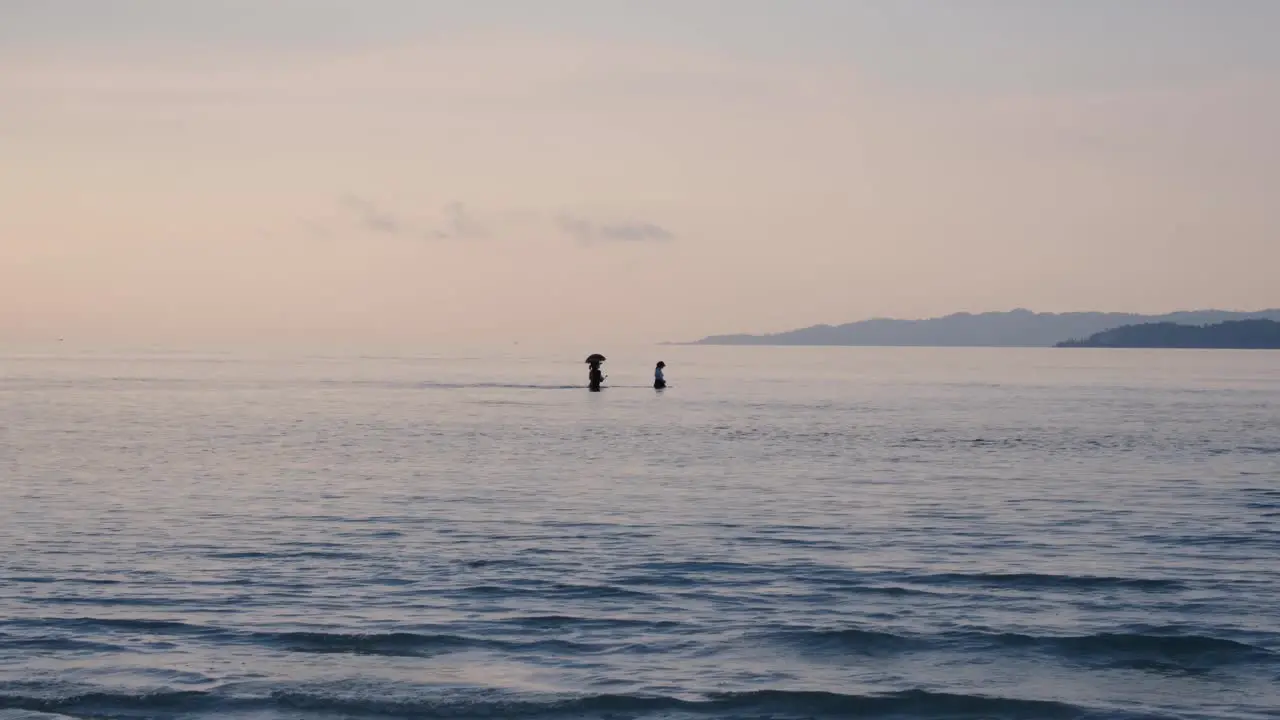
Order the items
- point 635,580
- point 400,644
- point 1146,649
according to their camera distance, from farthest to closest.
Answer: point 635,580, point 1146,649, point 400,644

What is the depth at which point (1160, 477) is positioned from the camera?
133 ft

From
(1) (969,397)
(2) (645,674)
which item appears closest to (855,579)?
(2) (645,674)

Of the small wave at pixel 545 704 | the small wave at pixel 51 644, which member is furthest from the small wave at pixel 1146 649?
the small wave at pixel 51 644

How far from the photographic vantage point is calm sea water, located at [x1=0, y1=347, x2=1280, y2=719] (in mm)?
14898

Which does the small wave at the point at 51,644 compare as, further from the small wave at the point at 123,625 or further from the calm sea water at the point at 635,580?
the small wave at the point at 123,625

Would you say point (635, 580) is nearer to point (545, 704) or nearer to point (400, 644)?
point (400, 644)

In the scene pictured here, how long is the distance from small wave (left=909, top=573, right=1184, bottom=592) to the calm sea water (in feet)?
0.27

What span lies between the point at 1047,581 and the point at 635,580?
20.7ft

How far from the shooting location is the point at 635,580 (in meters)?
21.5

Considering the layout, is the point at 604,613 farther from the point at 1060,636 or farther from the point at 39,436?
the point at 39,436

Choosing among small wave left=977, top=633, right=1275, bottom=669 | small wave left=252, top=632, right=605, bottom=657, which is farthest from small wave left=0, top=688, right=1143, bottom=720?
small wave left=977, top=633, right=1275, bottom=669

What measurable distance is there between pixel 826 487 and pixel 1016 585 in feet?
51.3

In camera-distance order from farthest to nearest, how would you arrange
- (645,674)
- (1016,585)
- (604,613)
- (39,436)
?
(39,436)
(1016,585)
(604,613)
(645,674)

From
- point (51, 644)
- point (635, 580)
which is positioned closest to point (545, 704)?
point (51, 644)
